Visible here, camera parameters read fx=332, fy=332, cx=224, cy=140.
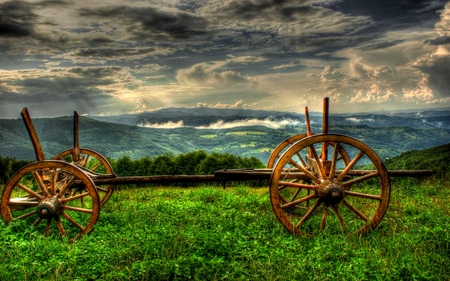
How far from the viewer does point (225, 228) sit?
6012 mm

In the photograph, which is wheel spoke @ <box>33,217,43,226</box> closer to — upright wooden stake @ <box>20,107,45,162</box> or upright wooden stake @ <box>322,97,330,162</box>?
upright wooden stake @ <box>20,107,45,162</box>

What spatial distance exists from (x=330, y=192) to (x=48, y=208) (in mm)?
4996

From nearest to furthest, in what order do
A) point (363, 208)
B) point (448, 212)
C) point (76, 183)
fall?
point (76, 183) → point (448, 212) → point (363, 208)

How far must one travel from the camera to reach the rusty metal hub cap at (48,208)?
593cm

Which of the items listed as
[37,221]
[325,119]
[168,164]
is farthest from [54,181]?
[168,164]

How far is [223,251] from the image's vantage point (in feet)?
15.7

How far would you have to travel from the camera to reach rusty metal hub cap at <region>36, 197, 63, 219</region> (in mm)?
5934

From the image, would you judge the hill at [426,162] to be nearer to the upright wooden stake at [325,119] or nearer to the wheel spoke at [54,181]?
the upright wooden stake at [325,119]

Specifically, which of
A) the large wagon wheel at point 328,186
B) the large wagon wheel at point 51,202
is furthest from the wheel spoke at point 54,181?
the large wagon wheel at point 328,186

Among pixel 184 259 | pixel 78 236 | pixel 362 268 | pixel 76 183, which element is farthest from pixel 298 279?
pixel 76 183

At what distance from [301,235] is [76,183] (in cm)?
447

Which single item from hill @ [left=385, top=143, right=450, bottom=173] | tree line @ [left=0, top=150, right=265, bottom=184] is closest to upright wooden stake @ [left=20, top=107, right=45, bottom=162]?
hill @ [left=385, top=143, right=450, bottom=173]

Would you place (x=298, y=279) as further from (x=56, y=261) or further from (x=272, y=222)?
(x=56, y=261)

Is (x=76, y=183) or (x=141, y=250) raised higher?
(x=76, y=183)
